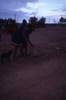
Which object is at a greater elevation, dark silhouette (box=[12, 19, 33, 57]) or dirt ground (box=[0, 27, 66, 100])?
dark silhouette (box=[12, 19, 33, 57])

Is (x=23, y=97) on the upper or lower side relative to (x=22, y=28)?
lower

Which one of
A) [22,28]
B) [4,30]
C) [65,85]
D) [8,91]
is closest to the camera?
[8,91]

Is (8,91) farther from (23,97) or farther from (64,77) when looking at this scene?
(64,77)

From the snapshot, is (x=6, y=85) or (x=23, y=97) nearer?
(x=23, y=97)

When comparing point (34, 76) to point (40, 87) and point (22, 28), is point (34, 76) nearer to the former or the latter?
point (40, 87)

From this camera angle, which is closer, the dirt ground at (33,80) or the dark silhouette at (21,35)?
the dirt ground at (33,80)

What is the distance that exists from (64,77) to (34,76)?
1.03 m

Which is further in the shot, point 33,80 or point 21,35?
point 21,35

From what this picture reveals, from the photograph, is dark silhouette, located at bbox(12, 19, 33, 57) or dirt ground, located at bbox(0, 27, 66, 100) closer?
dirt ground, located at bbox(0, 27, 66, 100)

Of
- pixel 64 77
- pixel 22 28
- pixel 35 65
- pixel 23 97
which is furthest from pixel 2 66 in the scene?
pixel 23 97

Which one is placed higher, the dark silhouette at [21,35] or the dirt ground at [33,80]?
the dark silhouette at [21,35]

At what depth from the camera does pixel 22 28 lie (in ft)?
35.9

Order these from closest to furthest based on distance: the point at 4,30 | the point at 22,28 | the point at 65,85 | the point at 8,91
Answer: the point at 8,91
the point at 65,85
the point at 22,28
the point at 4,30

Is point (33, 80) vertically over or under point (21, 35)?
under
